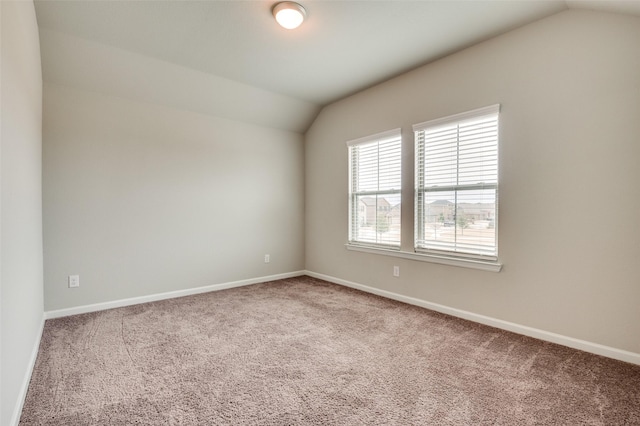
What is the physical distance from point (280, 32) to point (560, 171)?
2.74 metres

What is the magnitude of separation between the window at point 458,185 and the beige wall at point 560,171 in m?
0.11

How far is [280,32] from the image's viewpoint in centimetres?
281

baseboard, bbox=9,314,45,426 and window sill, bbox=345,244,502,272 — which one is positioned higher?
window sill, bbox=345,244,502,272

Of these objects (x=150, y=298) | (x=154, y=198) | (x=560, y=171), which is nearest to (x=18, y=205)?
(x=154, y=198)

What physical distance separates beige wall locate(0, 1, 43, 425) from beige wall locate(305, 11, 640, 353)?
11.3 feet

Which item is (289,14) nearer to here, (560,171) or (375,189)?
(375,189)

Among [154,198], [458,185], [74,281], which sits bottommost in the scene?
[74,281]

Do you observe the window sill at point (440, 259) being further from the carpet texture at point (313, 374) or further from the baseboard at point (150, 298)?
the baseboard at point (150, 298)

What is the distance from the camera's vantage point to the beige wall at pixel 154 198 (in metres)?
3.23

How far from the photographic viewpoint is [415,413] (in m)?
1.70

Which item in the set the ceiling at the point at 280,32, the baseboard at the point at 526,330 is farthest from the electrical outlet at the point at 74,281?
the baseboard at the point at 526,330

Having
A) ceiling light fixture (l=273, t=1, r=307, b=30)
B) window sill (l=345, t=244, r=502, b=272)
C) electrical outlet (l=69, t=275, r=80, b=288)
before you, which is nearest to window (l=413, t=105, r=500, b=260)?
window sill (l=345, t=244, r=502, b=272)

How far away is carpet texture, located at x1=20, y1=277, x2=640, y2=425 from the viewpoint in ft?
5.57

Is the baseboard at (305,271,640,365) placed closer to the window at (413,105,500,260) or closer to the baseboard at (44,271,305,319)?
the window at (413,105,500,260)
